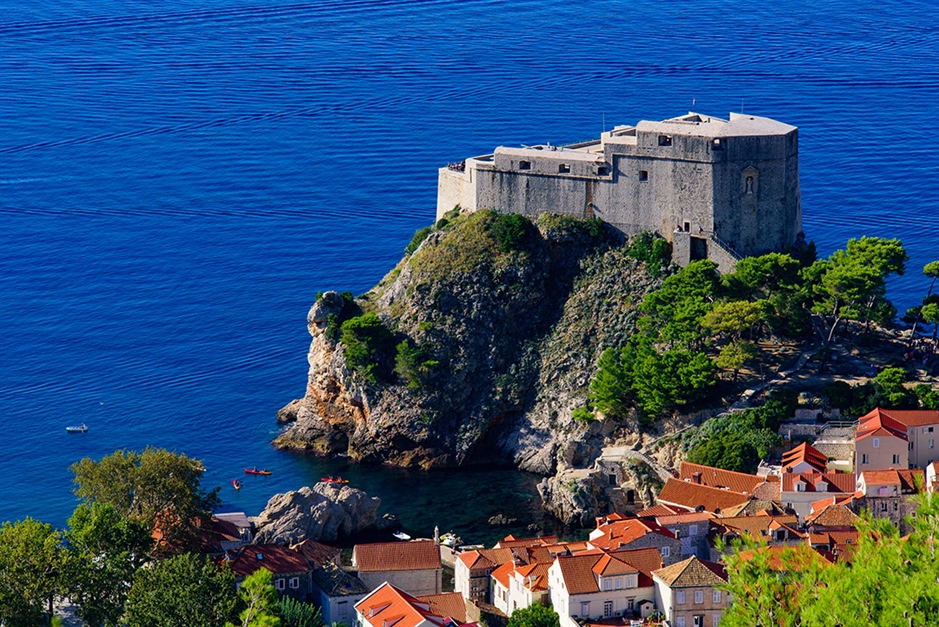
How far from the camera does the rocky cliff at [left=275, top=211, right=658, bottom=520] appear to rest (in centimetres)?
10969

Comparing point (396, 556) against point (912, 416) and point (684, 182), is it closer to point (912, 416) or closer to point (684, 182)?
point (912, 416)

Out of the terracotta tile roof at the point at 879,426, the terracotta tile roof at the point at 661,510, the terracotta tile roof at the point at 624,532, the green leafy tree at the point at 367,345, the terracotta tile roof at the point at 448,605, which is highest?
the green leafy tree at the point at 367,345

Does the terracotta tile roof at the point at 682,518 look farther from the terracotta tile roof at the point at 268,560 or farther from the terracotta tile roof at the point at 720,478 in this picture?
the terracotta tile roof at the point at 268,560

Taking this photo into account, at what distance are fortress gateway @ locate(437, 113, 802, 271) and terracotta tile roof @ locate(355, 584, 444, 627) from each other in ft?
110

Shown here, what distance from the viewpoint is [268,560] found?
89375 millimetres

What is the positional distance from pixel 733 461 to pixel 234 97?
9754 centimetres

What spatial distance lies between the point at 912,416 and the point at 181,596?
130 ft

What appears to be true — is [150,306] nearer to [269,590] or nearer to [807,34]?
[269,590]

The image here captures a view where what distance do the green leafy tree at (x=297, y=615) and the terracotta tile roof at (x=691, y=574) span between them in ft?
51.9

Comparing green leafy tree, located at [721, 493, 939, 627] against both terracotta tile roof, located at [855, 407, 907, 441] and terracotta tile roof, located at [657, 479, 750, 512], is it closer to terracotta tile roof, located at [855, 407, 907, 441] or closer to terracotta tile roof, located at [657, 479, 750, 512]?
terracotta tile roof, located at [657, 479, 750, 512]

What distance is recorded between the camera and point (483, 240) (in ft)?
373

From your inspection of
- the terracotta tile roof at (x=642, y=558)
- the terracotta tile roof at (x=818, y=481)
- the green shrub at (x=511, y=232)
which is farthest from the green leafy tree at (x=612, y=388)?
the terracotta tile roof at (x=642, y=558)

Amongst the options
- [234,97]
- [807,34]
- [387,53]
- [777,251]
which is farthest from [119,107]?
[777,251]

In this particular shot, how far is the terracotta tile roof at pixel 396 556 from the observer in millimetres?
90375
